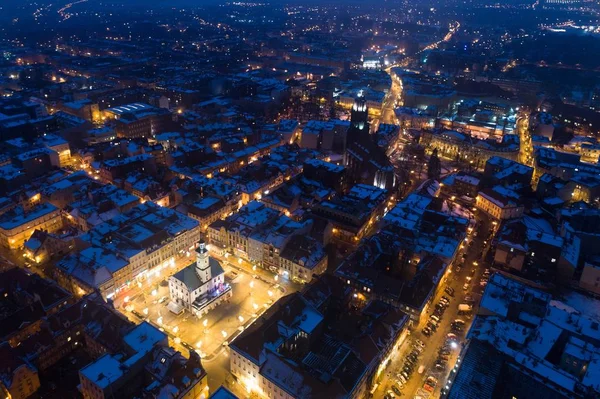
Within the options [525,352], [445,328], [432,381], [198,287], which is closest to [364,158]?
[445,328]

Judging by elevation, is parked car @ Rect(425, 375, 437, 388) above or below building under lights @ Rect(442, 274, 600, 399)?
below

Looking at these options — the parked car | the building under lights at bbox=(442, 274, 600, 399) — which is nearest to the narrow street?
the parked car

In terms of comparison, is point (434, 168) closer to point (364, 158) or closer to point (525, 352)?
point (364, 158)

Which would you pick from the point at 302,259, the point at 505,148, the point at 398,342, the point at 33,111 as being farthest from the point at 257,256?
the point at 33,111

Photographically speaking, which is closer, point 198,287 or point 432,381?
point 432,381

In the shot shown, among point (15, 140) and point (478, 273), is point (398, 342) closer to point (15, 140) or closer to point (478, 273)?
point (478, 273)

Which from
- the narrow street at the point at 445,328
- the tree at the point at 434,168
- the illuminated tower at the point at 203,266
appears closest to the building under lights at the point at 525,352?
→ the narrow street at the point at 445,328

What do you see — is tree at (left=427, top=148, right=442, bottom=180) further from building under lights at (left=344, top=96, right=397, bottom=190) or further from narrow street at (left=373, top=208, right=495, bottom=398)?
narrow street at (left=373, top=208, right=495, bottom=398)

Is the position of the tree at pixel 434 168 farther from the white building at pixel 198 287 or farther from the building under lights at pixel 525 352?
the white building at pixel 198 287
